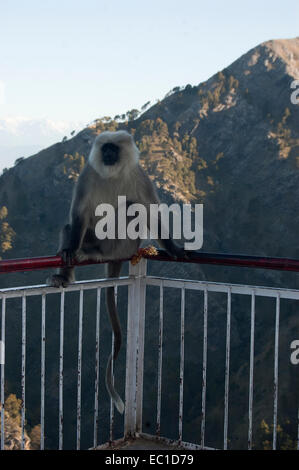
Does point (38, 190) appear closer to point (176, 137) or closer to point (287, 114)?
point (176, 137)

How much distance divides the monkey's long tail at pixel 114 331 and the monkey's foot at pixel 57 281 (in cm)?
34

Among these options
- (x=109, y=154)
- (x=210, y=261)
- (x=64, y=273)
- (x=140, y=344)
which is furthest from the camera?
(x=109, y=154)

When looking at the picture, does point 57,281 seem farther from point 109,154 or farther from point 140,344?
point 109,154

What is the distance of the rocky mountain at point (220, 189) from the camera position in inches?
1695

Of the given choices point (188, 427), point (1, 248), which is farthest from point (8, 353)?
point (188, 427)

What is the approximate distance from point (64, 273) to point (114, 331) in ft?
1.53

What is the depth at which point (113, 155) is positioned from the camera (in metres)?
4.33

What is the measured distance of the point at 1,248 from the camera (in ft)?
177

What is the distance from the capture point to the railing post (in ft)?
11.2

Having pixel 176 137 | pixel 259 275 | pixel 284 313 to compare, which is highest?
pixel 176 137

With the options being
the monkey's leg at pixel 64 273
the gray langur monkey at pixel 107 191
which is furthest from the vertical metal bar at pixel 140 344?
the gray langur monkey at pixel 107 191

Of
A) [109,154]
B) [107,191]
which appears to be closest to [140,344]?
[107,191]

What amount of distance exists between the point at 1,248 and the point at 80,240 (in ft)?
169

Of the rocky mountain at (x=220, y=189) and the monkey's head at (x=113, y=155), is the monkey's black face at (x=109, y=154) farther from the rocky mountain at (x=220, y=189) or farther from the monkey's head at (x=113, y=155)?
the rocky mountain at (x=220, y=189)
